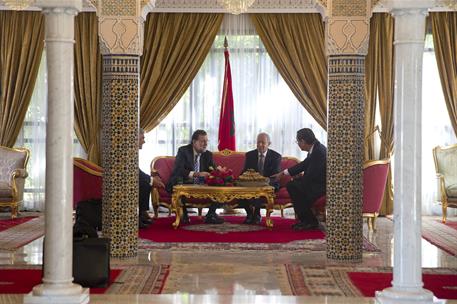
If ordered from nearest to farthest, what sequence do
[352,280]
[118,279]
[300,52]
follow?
[118,279]
[352,280]
[300,52]

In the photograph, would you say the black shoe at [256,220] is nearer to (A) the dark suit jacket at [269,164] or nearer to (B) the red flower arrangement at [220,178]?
(A) the dark suit jacket at [269,164]

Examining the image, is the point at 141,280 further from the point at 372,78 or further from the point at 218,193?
the point at 372,78

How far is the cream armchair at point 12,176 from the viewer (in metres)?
12.5

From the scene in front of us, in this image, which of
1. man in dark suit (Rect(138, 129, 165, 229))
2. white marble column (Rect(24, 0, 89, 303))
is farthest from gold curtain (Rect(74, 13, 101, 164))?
white marble column (Rect(24, 0, 89, 303))

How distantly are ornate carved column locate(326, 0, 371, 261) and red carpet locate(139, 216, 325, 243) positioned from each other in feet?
5.08

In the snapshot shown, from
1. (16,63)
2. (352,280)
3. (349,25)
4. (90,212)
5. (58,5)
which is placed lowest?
(352,280)

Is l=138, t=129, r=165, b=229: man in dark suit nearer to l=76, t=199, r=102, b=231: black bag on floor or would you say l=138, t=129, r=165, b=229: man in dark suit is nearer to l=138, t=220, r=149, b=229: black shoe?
l=138, t=220, r=149, b=229: black shoe

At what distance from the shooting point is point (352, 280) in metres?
8.23

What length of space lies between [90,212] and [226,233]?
1761mm

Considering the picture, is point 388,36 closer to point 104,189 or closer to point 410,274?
point 104,189

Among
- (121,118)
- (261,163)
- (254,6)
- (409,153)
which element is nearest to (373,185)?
A: (261,163)

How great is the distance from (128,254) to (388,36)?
6058 mm

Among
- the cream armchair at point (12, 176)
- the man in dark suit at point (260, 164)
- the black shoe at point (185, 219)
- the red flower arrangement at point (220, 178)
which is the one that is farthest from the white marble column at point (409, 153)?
the cream armchair at point (12, 176)

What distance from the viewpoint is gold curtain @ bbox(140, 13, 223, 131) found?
43.8ft
